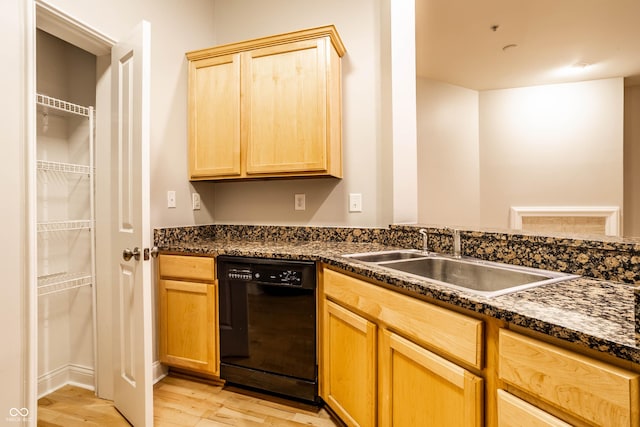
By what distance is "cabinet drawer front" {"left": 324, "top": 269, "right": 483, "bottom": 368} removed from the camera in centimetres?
84

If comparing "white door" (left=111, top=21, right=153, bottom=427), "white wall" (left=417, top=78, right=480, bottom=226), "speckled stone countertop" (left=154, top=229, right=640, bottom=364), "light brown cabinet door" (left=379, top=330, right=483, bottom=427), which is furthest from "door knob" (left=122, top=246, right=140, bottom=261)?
"white wall" (left=417, top=78, right=480, bottom=226)

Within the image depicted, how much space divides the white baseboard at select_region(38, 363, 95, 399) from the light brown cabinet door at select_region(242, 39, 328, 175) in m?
1.68

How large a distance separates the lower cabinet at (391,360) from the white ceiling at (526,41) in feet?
8.52

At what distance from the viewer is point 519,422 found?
0.71m

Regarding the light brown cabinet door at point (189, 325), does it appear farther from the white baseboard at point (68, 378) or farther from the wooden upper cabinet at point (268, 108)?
the wooden upper cabinet at point (268, 108)

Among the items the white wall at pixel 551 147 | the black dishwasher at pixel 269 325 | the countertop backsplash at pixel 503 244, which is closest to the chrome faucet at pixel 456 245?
the countertop backsplash at pixel 503 244

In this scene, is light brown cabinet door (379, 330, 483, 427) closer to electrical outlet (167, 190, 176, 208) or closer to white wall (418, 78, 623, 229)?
electrical outlet (167, 190, 176, 208)

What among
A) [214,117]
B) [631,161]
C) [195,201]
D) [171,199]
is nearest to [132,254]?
[171,199]

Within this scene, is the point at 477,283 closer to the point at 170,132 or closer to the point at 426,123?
the point at 170,132

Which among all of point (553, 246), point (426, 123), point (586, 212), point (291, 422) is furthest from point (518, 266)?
point (586, 212)

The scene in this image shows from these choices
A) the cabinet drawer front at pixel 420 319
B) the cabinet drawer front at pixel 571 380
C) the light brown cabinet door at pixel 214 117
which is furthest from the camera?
the light brown cabinet door at pixel 214 117

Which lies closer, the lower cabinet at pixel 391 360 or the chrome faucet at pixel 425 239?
the lower cabinet at pixel 391 360

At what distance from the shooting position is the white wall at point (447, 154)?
13.6 ft

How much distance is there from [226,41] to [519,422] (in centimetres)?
290
